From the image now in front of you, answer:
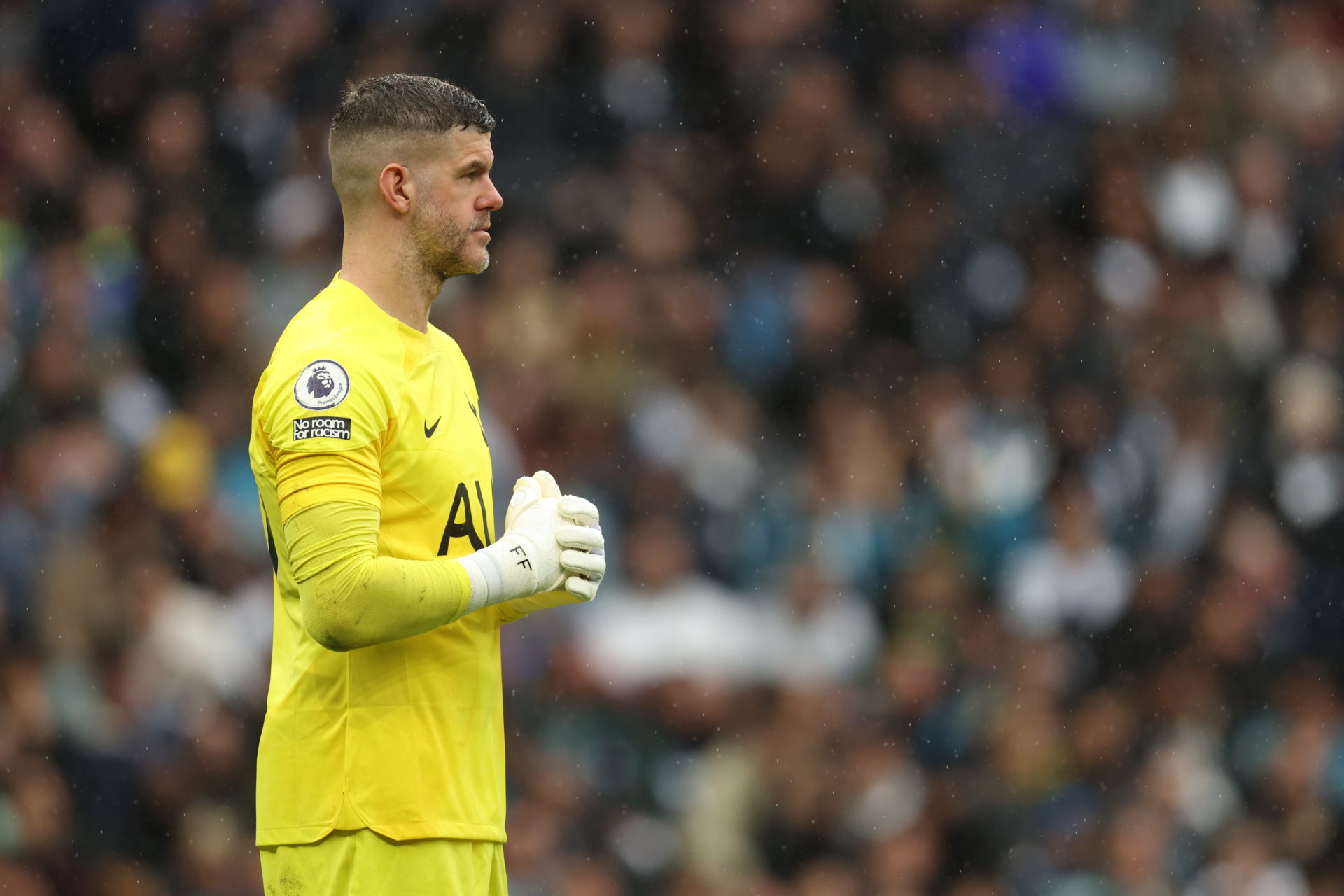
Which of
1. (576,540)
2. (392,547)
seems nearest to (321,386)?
(392,547)

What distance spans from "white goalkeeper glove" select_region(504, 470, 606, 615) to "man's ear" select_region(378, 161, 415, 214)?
1.91ft

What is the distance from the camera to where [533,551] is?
126 inches

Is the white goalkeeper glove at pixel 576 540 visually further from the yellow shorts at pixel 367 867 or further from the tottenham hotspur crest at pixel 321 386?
the yellow shorts at pixel 367 867

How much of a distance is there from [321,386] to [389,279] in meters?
0.38

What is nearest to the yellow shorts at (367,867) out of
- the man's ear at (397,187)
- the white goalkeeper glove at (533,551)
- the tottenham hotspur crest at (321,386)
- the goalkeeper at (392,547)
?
the goalkeeper at (392,547)

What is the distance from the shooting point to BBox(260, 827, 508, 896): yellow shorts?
3.13 meters

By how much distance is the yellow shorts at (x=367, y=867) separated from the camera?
3.13m

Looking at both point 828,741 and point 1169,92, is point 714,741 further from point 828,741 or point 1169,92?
point 1169,92

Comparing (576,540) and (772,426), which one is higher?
(772,426)

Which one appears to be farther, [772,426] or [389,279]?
[772,426]

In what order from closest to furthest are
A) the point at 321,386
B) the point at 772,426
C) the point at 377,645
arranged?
1. the point at 321,386
2. the point at 377,645
3. the point at 772,426

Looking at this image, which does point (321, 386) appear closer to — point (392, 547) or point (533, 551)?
point (392, 547)

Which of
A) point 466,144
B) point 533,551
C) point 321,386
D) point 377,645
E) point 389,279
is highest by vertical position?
point 466,144

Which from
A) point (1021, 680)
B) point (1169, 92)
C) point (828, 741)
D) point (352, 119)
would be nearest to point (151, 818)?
point (828, 741)
